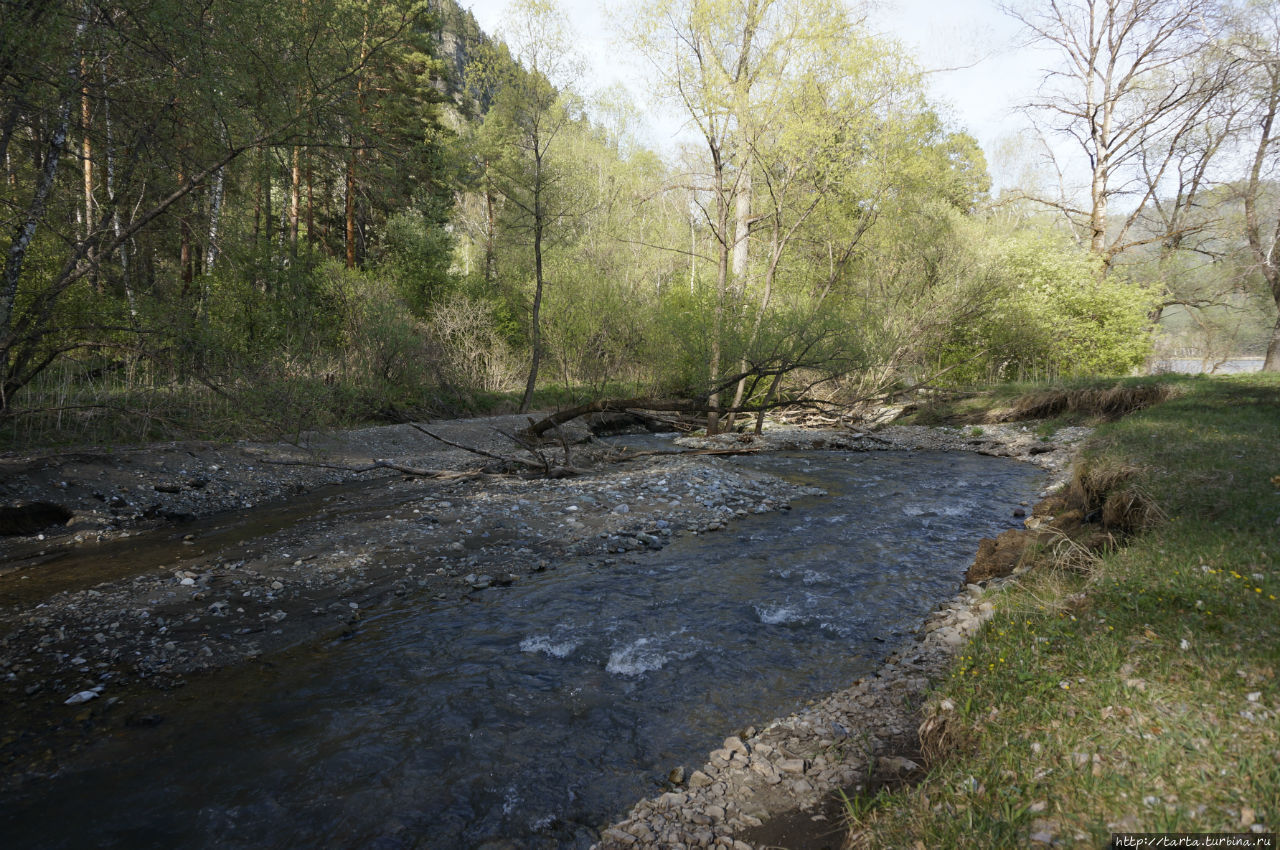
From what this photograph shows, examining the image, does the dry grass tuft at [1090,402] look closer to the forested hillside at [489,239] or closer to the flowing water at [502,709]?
the forested hillside at [489,239]

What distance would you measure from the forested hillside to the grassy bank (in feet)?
27.7

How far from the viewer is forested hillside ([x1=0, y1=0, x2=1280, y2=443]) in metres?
8.88

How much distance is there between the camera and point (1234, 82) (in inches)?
861

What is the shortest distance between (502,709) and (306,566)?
445 cm

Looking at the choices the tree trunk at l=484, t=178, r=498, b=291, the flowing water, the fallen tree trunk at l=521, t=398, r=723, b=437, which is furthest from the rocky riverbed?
the tree trunk at l=484, t=178, r=498, b=291

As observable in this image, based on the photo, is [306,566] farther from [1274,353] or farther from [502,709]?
[1274,353]

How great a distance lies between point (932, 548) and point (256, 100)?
12.5 m

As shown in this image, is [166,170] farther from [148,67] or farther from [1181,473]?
[1181,473]

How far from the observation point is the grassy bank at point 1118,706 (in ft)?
8.46

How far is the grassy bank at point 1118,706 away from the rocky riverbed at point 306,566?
760 mm

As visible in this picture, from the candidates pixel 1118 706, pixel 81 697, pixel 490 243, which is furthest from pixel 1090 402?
pixel 490 243

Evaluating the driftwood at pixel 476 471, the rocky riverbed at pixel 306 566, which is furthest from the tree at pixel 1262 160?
the driftwood at pixel 476 471

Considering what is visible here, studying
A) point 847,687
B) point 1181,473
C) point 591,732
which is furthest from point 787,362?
point 591,732

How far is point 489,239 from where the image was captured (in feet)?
108
